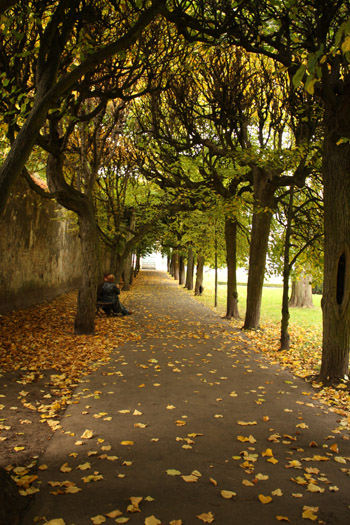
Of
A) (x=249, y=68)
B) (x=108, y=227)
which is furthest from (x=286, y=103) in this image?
(x=108, y=227)

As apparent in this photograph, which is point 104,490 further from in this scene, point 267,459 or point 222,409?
point 222,409

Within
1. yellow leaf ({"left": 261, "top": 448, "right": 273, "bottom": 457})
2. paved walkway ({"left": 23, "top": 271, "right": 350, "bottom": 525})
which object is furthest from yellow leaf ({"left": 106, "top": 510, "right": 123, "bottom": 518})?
yellow leaf ({"left": 261, "top": 448, "right": 273, "bottom": 457})

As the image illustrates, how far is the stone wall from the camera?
12500mm

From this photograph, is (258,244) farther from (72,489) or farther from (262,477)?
(72,489)

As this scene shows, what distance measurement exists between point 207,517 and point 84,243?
870cm

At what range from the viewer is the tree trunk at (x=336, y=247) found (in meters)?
6.58

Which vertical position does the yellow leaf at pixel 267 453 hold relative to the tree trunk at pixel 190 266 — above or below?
below

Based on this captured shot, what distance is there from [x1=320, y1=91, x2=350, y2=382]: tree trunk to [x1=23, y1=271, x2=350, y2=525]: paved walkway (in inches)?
30.0

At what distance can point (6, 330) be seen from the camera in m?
9.95

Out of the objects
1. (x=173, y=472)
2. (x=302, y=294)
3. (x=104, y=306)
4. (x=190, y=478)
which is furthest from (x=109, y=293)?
(x=302, y=294)

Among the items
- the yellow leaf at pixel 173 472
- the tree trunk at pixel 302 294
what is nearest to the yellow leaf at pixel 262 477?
the yellow leaf at pixel 173 472

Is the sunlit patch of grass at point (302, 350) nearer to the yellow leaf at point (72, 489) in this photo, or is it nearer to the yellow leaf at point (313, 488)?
the yellow leaf at point (313, 488)

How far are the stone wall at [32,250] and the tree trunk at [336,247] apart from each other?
9.04 metres

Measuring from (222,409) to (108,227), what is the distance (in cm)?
1738
